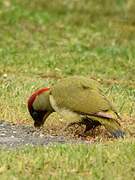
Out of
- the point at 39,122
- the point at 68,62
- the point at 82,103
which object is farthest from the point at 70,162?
the point at 68,62

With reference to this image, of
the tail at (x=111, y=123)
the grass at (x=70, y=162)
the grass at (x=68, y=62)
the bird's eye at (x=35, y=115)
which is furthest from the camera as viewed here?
the bird's eye at (x=35, y=115)

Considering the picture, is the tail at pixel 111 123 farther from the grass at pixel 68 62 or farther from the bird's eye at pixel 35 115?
the bird's eye at pixel 35 115

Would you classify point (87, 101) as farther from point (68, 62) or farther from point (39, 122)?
point (68, 62)

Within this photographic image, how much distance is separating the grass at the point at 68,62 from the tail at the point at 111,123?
185 mm

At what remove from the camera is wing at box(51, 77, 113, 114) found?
8.80 metres

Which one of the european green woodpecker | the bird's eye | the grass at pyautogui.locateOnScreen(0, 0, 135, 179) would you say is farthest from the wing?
the grass at pyautogui.locateOnScreen(0, 0, 135, 179)

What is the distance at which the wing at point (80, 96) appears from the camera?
8805 mm

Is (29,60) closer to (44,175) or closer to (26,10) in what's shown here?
(26,10)

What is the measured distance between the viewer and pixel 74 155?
7535 mm

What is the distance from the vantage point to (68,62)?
49.1 feet

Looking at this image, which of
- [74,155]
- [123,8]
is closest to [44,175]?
[74,155]

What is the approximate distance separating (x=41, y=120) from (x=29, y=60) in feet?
18.1

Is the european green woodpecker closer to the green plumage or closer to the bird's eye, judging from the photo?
the green plumage

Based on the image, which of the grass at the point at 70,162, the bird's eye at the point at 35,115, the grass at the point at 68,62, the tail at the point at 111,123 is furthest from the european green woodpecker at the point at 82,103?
the grass at the point at 70,162
